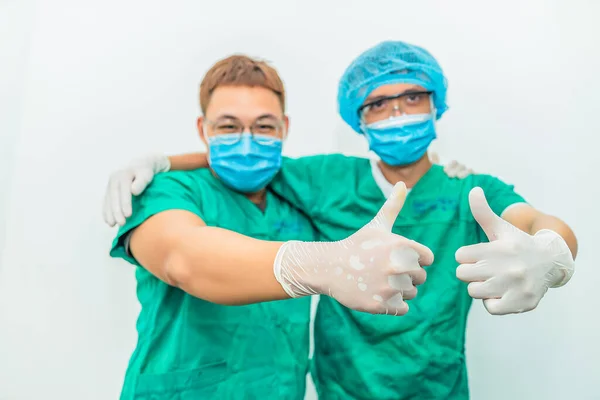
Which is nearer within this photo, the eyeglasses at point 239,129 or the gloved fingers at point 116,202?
the gloved fingers at point 116,202

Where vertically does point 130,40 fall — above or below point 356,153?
above

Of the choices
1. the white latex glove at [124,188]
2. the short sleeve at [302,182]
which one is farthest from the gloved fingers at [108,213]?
the short sleeve at [302,182]

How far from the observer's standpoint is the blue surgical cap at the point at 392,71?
1.21 meters

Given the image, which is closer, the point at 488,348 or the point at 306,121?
the point at 488,348

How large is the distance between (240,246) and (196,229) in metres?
0.10

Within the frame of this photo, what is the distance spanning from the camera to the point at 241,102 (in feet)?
3.69

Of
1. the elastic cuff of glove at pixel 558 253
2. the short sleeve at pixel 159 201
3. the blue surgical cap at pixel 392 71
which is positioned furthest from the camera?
the blue surgical cap at pixel 392 71

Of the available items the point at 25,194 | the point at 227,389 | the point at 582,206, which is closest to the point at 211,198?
the point at 227,389

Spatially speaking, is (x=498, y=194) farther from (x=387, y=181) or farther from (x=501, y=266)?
(x=501, y=266)

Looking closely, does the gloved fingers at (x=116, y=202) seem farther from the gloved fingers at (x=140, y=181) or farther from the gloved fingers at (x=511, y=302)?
the gloved fingers at (x=511, y=302)

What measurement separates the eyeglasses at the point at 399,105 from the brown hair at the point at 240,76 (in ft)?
0.82

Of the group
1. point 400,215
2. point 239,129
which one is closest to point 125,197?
point 239,129

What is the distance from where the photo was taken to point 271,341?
1074mm

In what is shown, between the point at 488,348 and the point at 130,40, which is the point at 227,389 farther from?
the point at 130,40
